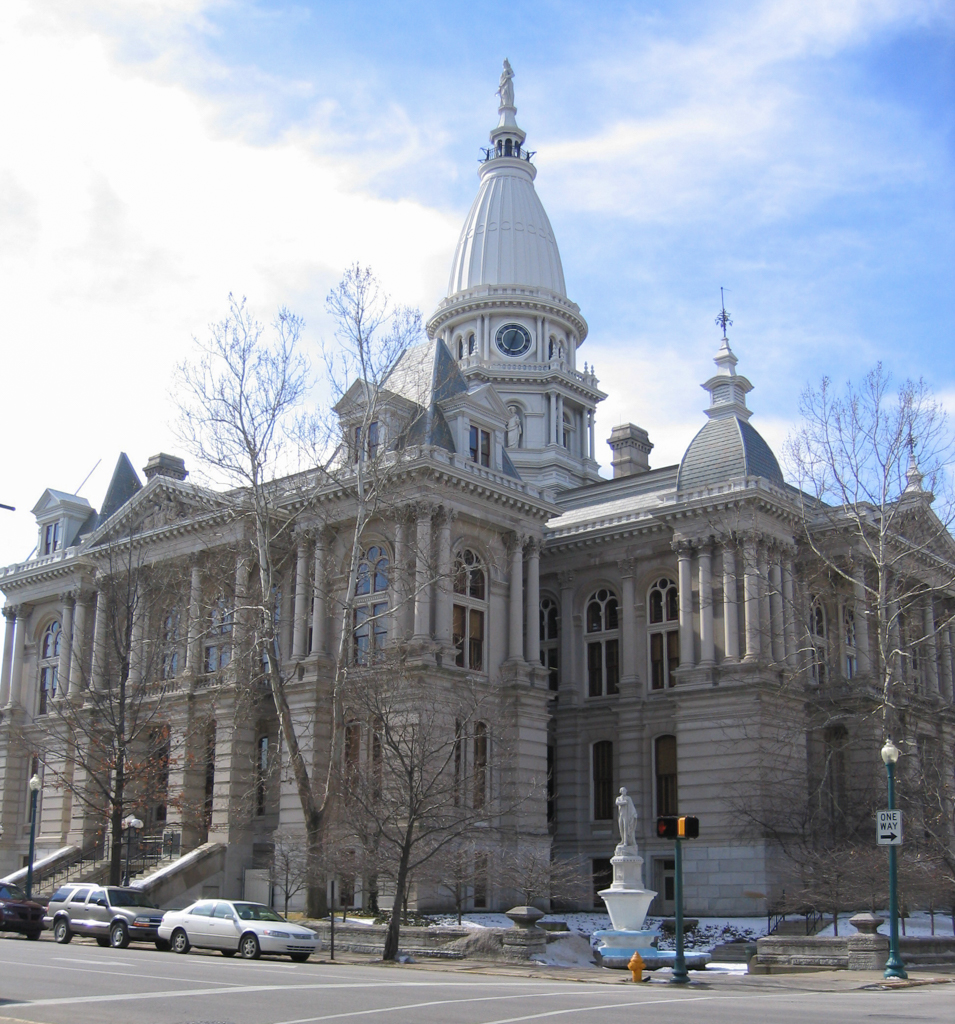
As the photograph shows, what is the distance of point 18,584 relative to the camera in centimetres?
6612

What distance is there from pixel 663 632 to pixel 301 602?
15938 millimetres

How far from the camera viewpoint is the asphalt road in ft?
52.7

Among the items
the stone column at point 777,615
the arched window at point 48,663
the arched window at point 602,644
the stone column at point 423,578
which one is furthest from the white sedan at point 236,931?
the arched window at point 48,663

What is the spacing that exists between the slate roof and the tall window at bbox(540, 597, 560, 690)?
9.73 metres

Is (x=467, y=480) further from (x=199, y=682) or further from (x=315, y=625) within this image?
(x=199, y=682)

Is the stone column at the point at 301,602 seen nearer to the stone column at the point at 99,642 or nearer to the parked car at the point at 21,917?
the stone column at the point at 99,642

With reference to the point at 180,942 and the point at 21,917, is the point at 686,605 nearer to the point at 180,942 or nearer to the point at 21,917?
the point at 180,942

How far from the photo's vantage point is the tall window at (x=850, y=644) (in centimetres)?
5444

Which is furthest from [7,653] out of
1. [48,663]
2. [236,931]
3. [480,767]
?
[236,931]

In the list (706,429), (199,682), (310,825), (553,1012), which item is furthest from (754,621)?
(553,1012)

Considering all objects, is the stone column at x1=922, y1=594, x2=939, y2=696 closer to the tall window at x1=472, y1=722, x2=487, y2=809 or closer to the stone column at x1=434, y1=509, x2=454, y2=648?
the tall window at x1=472, y1=722, x2=487, y2=809

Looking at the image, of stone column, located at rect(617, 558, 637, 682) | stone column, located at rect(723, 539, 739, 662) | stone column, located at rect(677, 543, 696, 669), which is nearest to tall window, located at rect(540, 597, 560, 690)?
stone column, located at rect(617, 558, 637, 682)

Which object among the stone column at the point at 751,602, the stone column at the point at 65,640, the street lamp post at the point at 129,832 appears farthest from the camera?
the stone column at the point at 65,640

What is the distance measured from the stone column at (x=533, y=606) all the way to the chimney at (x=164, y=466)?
22.3m
